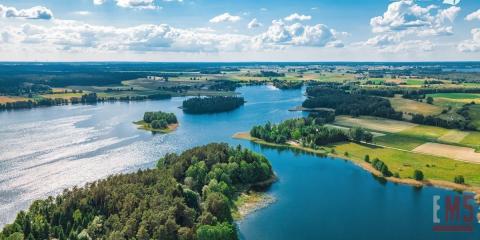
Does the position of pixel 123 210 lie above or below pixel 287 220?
above

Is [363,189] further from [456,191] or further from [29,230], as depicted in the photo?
[29,230]

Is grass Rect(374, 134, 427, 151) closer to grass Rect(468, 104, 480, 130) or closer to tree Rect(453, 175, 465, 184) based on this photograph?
tree Rect(453, 175, 465, 184)

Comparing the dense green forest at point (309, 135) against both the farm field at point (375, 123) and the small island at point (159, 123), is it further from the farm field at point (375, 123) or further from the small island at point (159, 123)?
the small island at point (159, 123)

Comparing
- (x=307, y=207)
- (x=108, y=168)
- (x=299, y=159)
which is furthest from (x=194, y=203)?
(x=299, y=159)

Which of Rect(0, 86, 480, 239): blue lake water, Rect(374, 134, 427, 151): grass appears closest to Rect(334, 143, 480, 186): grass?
Rect(374, 134, 427, 151): grass

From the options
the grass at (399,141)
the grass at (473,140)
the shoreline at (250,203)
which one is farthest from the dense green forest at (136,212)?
the grass at (473,140)

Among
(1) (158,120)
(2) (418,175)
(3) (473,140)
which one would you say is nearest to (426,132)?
(3) (473,140)
